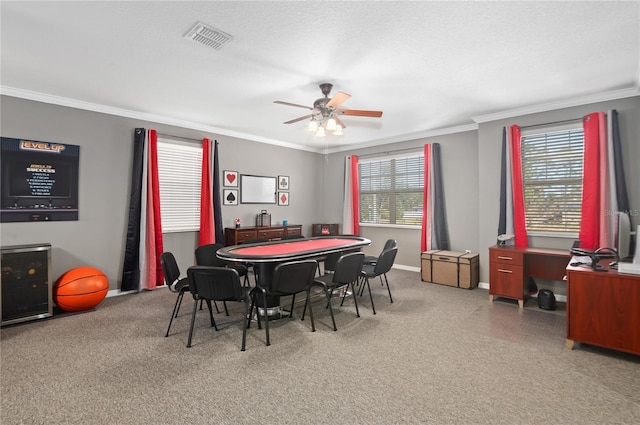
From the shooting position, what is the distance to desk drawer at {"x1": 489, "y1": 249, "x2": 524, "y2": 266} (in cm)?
407

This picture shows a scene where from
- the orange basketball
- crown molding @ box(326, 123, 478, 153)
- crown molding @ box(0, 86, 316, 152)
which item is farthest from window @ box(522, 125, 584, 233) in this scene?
the orange basketball

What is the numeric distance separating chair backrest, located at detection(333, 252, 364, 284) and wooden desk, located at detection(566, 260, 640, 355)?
199 centimetres

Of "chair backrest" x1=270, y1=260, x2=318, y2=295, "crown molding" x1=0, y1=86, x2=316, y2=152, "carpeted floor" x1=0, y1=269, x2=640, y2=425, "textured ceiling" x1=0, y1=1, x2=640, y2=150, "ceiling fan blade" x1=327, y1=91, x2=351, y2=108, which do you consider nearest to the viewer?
"carpeted floor" x1=0, y1=269, x2=640, y2=425

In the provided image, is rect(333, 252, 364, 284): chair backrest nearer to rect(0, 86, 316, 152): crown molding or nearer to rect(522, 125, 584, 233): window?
rect(522, 125, 584, 233): window

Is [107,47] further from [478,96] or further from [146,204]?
[478,96]

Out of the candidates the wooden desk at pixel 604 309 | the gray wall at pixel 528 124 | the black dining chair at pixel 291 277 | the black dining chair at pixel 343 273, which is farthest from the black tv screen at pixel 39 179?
the gray wall at pixel 528 124

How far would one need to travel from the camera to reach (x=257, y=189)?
21.1 feet

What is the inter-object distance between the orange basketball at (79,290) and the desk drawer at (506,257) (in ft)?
16.9

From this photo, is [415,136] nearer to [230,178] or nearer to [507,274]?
[507,274]

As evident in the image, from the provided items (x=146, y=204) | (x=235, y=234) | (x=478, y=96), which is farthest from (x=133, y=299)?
(x=478, y=96)

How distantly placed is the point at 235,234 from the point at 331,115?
9.48 feet

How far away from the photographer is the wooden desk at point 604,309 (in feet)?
8.54

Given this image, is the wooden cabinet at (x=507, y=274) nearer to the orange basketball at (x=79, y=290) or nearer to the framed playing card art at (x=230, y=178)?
the framed playing card art at (x=230, y=178)

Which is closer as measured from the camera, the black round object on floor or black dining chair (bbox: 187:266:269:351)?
black dining chair (bbox: 187:266:269:351)
